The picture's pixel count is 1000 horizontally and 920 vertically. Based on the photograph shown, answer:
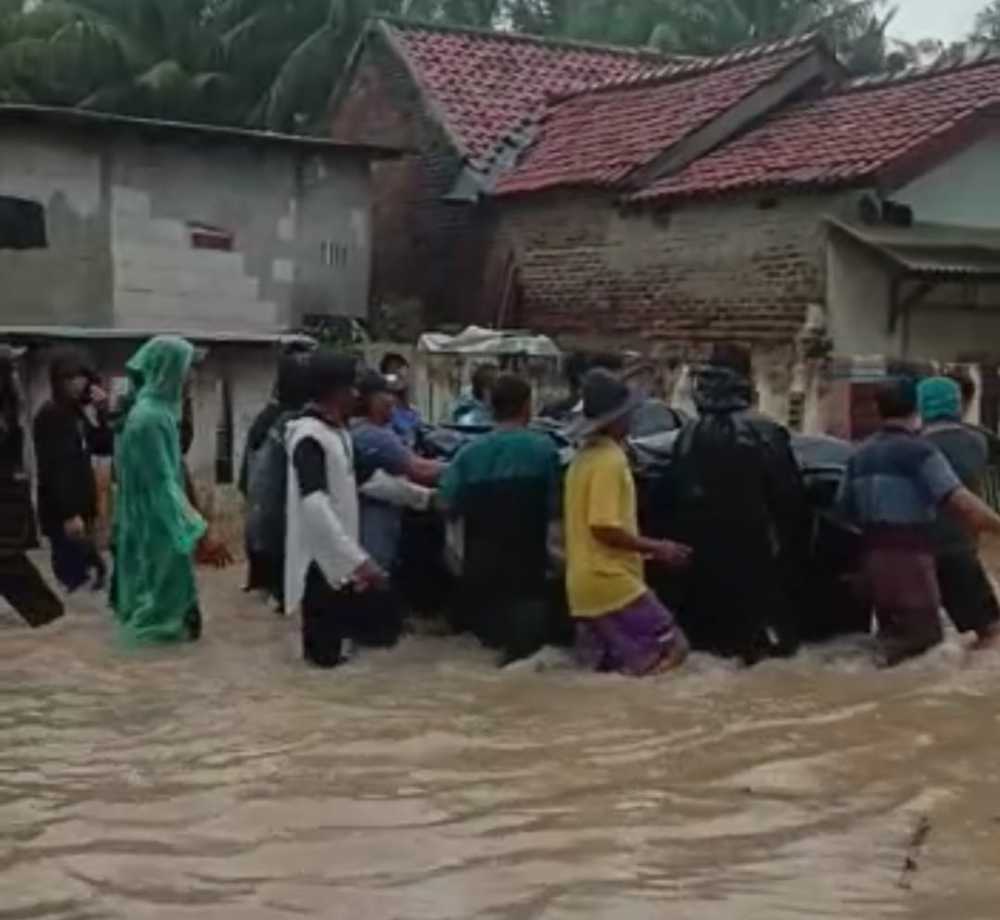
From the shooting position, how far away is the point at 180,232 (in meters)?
19.0

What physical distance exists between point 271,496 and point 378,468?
→ 1.77ft

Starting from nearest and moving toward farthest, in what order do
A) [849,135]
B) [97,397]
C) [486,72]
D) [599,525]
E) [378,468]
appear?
[599,525], [378,468], [97,397], [849,135], [486,72]

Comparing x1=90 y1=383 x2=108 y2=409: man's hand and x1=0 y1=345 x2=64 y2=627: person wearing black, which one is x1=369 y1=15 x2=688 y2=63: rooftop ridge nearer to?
x1=90 y1=383 x2=108 y2=409: man's hand

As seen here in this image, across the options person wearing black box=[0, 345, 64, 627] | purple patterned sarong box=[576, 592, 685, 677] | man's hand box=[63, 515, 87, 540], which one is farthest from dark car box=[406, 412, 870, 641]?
man's hand box=[63, 515, 87, 540]

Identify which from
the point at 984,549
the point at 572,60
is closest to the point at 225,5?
the point at 572,60

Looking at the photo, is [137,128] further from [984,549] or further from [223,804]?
[223,804]

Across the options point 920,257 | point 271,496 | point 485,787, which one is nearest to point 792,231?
point 920,257

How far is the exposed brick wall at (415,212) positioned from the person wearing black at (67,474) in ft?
36.1

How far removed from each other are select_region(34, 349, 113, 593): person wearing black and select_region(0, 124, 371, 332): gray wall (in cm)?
628

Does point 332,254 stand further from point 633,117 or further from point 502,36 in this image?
point 502,36

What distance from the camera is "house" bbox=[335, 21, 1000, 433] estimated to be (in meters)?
18.0

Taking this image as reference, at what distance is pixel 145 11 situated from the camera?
3112 cm

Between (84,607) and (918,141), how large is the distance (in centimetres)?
977

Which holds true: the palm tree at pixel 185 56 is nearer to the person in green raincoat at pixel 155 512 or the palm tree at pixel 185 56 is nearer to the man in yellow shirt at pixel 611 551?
the person in green raincoat at pixel 155 512
